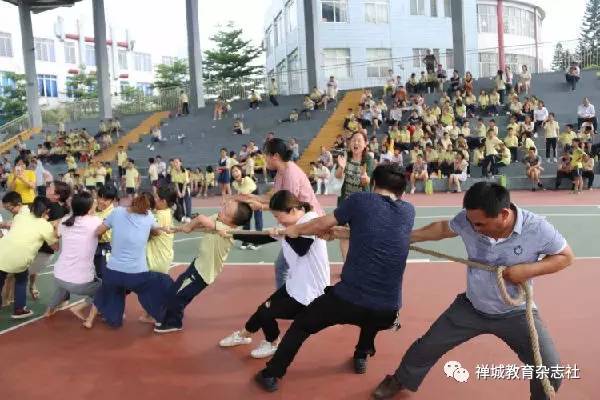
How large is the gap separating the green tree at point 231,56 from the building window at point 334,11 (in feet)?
36.4

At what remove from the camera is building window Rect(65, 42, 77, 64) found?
58906mm

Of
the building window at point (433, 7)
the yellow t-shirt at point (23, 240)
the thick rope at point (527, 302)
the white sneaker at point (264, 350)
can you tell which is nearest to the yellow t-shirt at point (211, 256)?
the white sneaker at point (264, 350)

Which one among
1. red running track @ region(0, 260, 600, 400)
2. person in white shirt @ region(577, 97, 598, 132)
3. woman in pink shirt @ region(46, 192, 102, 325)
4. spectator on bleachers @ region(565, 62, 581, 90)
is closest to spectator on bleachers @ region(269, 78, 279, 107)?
spectator on bleachers @ region(565, 62, 581, 90)

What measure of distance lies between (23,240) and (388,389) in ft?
13.0

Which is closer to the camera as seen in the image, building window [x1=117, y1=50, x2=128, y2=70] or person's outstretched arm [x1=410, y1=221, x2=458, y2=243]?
person's outstretched arm [x1=410, y1=221, x2=458, y2=243]

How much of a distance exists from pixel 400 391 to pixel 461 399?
39 cm

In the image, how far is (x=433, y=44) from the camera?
37.0m

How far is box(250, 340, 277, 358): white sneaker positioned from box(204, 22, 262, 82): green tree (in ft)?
139

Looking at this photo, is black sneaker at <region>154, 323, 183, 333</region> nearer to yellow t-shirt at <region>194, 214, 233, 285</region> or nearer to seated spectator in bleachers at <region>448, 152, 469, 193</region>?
yellow t-shirt at <region>194, 214, 233, 285</region>

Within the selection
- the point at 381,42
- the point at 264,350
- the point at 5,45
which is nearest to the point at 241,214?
the point at 264,350

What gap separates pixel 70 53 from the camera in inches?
2333

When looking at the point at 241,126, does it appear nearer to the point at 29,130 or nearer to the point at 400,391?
the point at 29,130

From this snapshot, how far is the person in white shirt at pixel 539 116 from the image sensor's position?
19.3 m

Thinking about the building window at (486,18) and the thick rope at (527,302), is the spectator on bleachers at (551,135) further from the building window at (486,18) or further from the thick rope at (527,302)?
the building window at (486,18)
